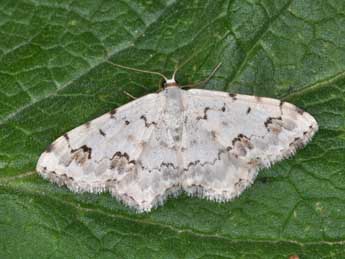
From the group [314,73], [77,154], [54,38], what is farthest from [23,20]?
[314,73]

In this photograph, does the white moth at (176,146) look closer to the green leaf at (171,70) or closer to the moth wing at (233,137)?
the moth wing at (233,137)

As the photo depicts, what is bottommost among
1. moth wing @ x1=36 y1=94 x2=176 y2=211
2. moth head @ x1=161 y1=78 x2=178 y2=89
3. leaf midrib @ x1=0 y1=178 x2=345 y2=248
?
leaf midrib @ x1=0 y1=178 x2=345 y2=248

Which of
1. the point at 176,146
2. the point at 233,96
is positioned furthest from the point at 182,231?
the point at 233,96

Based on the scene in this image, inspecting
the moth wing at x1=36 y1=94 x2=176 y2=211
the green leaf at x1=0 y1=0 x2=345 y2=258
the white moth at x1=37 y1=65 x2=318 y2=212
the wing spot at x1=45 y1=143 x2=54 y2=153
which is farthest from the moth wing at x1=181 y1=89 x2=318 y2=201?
the wing spot at x1=45 y1=143 x2=54 y2=153

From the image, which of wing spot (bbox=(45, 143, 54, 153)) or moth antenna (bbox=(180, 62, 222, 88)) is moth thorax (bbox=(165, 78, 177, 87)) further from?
wing spot (bbox=(45, 143, 54, 153))

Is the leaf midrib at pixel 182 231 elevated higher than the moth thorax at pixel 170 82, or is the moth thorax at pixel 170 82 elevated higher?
the moth thorax at pixel 170 82

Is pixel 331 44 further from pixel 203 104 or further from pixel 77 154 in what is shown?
pixel 77 154

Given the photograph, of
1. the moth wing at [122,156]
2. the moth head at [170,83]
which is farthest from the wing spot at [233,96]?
the moth wing at [122,156]
